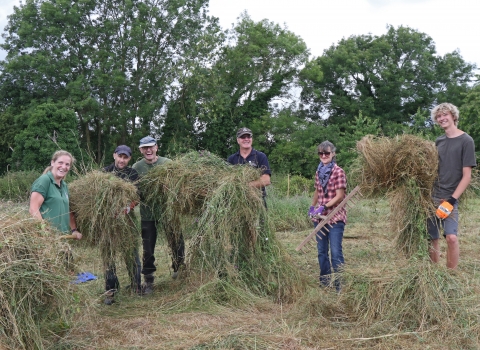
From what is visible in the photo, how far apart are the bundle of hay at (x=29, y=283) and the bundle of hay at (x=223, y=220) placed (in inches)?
63.5

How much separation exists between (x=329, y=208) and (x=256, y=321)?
1561mm

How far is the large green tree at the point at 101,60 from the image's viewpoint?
25.8 metres

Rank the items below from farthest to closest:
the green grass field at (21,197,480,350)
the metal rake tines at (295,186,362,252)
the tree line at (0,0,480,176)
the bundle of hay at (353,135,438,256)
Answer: the tree line at (0,0,480,176) → the metal rake tines at (295,186,362,252) → the bundle of hay at (353,135,438,256) → the green grass field at (21,197,480,350)

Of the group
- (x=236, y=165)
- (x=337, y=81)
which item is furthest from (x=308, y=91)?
(x=236, y=165)

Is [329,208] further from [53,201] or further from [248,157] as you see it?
[53,201]

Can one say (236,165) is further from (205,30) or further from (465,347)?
(205,30)

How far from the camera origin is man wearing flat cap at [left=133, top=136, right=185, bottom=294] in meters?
5.41

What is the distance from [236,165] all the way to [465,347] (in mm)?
2753

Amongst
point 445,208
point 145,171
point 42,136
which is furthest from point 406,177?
point 42,136

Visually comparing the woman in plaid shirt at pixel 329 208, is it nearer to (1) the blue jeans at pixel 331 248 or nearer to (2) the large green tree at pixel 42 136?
(1) the blue jeans at pixel 331 248

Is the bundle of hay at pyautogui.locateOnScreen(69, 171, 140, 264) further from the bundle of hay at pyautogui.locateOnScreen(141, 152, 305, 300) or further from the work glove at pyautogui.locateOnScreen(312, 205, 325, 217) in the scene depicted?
the work glove at pyautogui.locateOnScreen(312, 205, 325, 217)

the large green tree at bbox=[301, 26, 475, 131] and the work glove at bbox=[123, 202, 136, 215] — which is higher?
the large green tree at bbox=[301, 26, 475, 131]

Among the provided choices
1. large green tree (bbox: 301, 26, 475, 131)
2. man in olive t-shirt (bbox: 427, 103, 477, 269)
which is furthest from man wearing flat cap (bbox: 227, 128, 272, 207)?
large green tree (bbox: 301, 26, 475, 131)

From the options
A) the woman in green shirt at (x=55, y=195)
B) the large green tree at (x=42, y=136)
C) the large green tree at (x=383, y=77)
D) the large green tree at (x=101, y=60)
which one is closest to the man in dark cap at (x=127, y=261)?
the woman in green shirt at (x=55, y=195)
